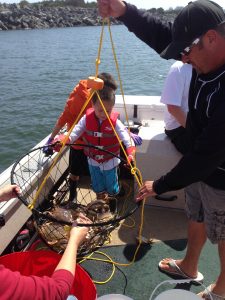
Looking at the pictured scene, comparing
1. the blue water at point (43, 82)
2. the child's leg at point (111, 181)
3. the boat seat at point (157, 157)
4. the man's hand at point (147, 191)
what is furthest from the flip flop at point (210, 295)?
the blue water at point (43, 82)

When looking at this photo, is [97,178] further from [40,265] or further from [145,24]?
[145,24]

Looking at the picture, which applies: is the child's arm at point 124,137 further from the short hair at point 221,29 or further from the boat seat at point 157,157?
the short hair at point 221,29

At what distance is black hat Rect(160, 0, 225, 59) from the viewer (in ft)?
5.11

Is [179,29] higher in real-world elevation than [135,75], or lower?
higher

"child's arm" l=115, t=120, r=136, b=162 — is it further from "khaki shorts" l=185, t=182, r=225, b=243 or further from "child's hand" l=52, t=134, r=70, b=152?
"khaki shorts" l=185, t=182, r=225, b=243

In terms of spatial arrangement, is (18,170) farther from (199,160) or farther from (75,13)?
(75,13)

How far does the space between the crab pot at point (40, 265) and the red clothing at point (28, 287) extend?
576 mm

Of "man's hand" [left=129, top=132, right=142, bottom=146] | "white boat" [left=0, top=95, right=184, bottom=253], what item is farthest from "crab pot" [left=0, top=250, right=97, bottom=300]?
"man's hand" [left=129, top=132, right=142, bottom=146]

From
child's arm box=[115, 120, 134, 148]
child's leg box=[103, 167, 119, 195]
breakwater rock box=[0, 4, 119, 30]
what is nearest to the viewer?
child's arm box=[115, 120, 134, 148]

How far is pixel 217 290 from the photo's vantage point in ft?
7.29

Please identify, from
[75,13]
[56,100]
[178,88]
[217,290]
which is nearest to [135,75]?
[56,100]

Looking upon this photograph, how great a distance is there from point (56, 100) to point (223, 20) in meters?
10.7

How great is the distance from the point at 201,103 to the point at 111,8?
91 cm

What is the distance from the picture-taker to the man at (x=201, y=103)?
1.57 meters
